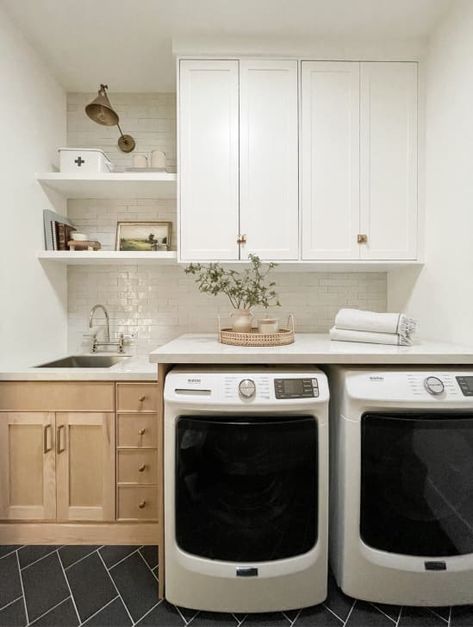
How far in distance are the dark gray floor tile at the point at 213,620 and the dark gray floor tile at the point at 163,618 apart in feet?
0.19

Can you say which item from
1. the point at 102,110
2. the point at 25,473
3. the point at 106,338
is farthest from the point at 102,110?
the point at 25,473

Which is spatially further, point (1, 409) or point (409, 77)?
point (409, 77)

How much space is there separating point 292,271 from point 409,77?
4.25ft

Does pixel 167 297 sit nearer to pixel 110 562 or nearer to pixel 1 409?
pixel 1 409

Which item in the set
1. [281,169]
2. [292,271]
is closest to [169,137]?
[281,169]

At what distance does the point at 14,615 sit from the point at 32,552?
389 millimetres

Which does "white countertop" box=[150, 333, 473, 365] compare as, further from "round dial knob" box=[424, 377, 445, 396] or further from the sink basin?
the sink basin

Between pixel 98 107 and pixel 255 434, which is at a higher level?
pixel 98 107

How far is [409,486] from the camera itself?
1362 mm

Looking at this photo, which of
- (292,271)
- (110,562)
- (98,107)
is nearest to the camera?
(110,562)

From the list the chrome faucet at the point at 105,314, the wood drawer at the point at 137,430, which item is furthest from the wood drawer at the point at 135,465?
the chrome faucet at the point at 105,314

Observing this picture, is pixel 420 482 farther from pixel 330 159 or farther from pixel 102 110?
pixel 102 110

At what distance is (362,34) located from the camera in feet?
6.38

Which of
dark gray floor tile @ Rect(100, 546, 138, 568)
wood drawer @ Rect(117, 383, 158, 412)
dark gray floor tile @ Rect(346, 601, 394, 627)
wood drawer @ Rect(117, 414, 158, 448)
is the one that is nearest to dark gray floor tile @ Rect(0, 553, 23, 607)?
dark gray floor tile @ Rect(100, 546, 138, 568)
